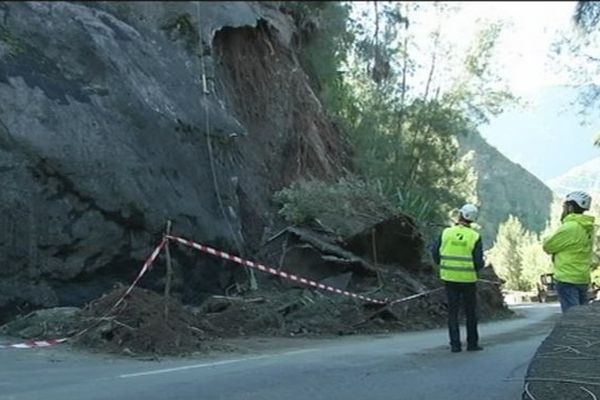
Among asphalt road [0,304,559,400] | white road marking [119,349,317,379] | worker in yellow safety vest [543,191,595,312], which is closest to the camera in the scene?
asphalt road [0,304,559,400]

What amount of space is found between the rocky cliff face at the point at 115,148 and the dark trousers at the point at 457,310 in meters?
4.70

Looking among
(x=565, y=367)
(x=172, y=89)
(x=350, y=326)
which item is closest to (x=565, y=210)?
(x=565, y=367)

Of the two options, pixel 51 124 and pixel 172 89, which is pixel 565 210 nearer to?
pixel 51 124

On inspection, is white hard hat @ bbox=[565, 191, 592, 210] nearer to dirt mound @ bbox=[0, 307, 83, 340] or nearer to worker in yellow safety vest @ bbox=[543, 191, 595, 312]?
worker in yellow safety vest @ bbox=[543, 191, 595, 312]

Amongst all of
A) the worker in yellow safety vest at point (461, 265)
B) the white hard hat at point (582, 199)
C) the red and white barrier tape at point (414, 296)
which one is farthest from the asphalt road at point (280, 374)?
the red and white barrier tape at point (414, 296)

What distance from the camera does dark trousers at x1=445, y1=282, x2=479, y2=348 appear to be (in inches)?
402

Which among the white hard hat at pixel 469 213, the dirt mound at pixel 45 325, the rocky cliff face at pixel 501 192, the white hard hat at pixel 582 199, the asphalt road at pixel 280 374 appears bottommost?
the asphalt road at pixel 280 374

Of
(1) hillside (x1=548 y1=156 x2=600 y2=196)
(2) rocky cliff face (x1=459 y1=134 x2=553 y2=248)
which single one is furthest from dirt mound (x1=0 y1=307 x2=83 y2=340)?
(2) rocky cliff face (x1=459 y1=134 x2=553 y2=248)

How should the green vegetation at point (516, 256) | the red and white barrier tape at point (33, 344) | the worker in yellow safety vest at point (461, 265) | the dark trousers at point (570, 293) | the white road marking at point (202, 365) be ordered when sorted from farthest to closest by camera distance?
1. the green vegetation at point (516, 256)
2. the red and white barrier tape at point (33, 344)
3. the worker in yellow safety vest at point (461, 265)
4. the dark trousers at point (570, 293)
5. the white road marking at point (202, 365)

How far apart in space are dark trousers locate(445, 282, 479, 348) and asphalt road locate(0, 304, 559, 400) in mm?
244

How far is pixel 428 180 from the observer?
2747 centimetres

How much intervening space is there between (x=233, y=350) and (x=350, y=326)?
4296mm

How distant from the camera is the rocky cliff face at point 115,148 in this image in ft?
42.5

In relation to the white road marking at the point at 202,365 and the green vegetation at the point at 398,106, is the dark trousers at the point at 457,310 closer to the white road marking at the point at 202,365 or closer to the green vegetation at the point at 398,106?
the white road marking at the point at 202,365
